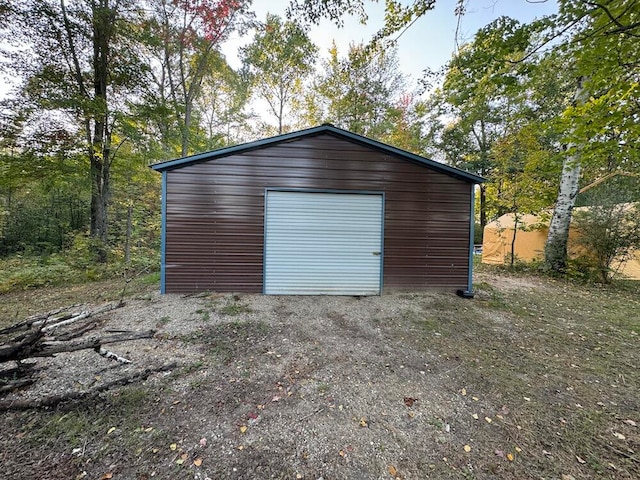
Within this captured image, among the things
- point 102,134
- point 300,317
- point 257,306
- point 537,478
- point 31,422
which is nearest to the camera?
point 537,478

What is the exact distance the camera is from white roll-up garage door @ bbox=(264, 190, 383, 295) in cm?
546

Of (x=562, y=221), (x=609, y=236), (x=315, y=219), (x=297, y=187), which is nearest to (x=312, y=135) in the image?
(x=297, y=187)

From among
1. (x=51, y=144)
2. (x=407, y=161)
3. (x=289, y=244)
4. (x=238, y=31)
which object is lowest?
(x=289, y=244)

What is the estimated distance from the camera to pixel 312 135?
18.0 feet

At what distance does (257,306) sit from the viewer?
4680 mm

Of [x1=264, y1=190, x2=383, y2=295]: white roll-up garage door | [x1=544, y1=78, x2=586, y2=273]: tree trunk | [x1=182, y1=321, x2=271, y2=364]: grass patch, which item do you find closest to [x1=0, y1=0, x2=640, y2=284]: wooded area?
[x1=544, y1=78, x2=586, y2=273]: tree trunk

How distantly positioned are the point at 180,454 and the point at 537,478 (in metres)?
2.31

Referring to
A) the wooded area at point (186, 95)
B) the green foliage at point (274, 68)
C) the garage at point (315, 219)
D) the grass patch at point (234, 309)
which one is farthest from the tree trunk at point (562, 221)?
the grass patch at point (234, 309)

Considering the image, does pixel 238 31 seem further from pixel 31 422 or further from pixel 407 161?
pixel 31 422

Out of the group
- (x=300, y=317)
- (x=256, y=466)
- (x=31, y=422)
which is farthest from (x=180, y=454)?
(x=300, y=317)

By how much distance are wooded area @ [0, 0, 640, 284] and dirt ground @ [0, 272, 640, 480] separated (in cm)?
401

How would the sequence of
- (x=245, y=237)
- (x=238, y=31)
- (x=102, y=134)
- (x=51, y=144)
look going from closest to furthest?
(x=245, y=237) → (x=51, y=144) → (x=102, y=134) → (x=238, y=31)

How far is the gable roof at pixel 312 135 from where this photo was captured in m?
5.09

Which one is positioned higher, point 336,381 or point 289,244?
point 289,244
